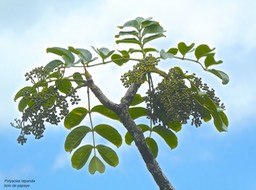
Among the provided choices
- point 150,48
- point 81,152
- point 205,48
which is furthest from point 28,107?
point 205,48

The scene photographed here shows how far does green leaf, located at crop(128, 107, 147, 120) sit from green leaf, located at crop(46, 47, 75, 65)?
0.87 metres

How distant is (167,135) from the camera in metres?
5.75

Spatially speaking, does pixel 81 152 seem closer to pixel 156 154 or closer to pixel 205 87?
pixel 156 154

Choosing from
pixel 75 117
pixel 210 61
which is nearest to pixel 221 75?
pixel 210 61

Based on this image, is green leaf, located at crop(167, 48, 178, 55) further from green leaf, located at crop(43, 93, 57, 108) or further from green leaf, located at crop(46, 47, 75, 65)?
green leaf, located at crop(43, 93, 57, 108)

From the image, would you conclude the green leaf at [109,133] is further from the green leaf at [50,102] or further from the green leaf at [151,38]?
the green leaf at [151,38]

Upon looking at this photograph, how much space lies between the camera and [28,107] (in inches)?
203

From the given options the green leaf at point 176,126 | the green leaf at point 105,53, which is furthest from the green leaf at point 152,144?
the green leaf at point 105,53

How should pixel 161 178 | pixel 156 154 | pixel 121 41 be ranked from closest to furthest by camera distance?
pixel 161 178 → pixel 121 41 → pixel 156 154

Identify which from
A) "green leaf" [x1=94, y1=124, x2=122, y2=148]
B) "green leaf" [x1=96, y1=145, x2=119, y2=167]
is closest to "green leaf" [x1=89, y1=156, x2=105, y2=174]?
"green leaf" [x1=96, y1=145, x2=119, y2=167]

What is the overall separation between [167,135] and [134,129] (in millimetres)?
834

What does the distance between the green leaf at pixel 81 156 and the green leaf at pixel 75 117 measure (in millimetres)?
253

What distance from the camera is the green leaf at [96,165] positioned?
569cm

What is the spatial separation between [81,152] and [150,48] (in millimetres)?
1143
